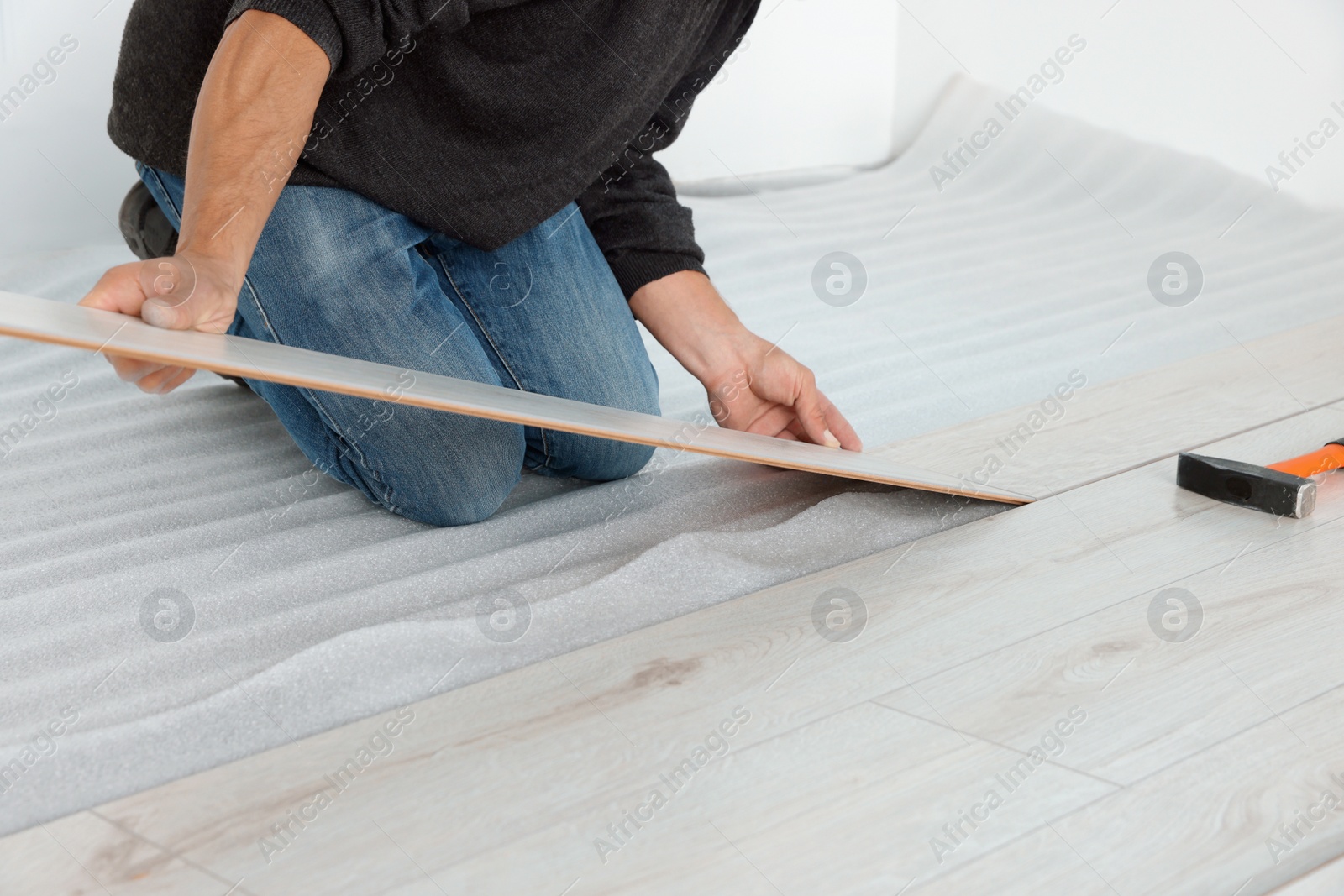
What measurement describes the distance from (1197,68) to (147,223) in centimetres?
263

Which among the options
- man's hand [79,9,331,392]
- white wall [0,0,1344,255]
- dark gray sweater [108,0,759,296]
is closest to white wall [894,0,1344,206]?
white wall [0,0,1344,255]

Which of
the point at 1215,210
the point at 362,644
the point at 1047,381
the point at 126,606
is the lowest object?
the point at 126,606

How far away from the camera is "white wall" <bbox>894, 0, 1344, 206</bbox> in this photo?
2.76 meters

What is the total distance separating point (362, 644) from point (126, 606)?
0.33 m

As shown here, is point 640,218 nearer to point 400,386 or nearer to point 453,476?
point 453,476

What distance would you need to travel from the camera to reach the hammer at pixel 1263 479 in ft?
4.03

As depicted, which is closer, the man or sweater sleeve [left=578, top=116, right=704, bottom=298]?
the man

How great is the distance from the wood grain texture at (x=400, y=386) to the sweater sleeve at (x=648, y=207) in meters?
0.39

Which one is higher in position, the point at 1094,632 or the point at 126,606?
the point at 1094,632

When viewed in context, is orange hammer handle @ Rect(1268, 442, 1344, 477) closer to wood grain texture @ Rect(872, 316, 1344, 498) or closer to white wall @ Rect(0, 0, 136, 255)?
wood grain texture @ Rect(872, 316, 1344, 498)

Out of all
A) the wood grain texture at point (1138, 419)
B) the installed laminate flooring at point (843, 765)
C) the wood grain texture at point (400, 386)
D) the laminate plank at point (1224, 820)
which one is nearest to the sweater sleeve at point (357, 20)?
the wood grain texture at point (400, 386)

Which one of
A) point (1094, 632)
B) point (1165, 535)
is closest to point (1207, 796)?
point (1094, 632)

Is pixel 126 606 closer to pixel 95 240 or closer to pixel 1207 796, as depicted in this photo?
pixel 1207 796

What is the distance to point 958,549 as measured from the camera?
1.20 meters
